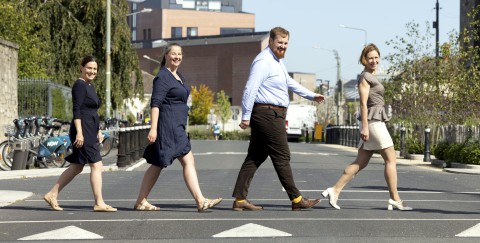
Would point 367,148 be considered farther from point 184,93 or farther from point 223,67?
point 223,67

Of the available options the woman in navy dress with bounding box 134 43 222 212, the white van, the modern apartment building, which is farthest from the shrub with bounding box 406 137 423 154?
the modern apartment building

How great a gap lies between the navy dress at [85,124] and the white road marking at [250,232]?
282 centimetres

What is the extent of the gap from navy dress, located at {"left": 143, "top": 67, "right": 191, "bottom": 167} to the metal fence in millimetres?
20692

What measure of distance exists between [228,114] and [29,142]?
10913 cm

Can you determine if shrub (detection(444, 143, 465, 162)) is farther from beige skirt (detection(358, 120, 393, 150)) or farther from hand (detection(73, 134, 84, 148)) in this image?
hand (detection(73, 134, 84, 148))

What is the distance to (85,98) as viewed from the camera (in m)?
12.6

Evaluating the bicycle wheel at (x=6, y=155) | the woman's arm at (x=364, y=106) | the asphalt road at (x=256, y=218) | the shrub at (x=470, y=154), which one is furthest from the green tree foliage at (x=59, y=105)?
the woman's arm at (x=364, y=106)

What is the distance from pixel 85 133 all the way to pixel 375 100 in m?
3.11

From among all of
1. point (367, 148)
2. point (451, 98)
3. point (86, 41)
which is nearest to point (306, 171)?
point (367, 148)

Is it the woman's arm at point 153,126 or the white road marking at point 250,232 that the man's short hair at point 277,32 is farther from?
the white road marking at point 250,232

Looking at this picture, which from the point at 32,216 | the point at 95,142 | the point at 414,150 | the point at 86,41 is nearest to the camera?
the point at 32,216

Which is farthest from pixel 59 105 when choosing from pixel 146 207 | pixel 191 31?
pixel 191 31

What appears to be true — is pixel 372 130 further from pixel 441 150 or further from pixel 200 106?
pixel 200 106

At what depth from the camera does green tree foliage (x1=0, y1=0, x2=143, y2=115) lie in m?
44.6
